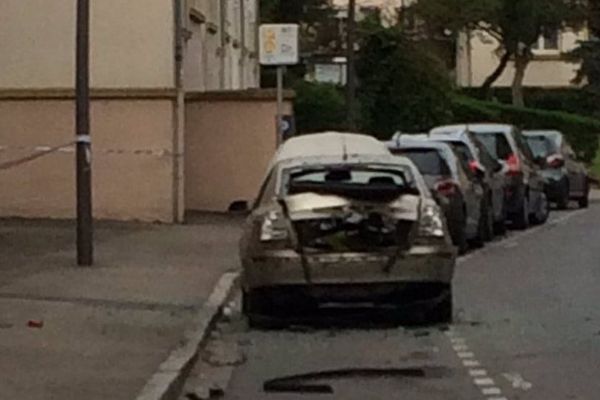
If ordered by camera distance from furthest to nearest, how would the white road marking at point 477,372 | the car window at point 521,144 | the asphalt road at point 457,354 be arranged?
the car window at point 521,144 → the white road marking at point 477,372 → the asphalt road at point 457,354

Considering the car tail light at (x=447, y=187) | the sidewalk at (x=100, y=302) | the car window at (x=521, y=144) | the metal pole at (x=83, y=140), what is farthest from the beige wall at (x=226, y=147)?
the metal pole at (x=83, y=140)

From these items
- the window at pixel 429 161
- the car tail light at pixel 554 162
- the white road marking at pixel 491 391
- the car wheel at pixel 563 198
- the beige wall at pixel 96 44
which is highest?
the beige wall at pixel 96 44

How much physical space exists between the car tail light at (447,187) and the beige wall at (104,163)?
293 inches

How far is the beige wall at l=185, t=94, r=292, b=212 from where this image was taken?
3497 centimetres

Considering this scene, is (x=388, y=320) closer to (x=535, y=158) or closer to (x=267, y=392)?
(x=267, y=392)

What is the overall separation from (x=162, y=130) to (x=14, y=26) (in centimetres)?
347

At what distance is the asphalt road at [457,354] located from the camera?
42.9 ft

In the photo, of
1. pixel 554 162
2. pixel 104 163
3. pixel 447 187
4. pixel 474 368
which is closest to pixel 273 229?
pixel 474 368

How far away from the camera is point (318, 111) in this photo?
48938mm

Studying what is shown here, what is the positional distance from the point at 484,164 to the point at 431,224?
12.4m

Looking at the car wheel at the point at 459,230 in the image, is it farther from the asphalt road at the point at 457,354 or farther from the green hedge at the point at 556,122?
the green hedge at the point at 556,122

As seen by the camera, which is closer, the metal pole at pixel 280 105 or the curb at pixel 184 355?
the curb at pixel 184 355

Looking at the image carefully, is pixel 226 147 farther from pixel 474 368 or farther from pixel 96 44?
pixel 474 368

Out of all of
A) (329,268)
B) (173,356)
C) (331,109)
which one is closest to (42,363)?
(173,356)
